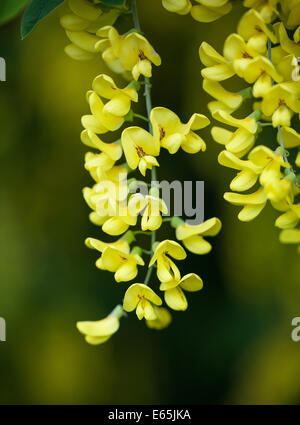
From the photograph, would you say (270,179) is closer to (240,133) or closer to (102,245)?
(240,133)

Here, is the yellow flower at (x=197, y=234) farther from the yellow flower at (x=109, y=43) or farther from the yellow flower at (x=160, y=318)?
the yellow flower at (x=109, y=43)

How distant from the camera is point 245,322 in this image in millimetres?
1403

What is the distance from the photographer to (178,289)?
65 centimetres

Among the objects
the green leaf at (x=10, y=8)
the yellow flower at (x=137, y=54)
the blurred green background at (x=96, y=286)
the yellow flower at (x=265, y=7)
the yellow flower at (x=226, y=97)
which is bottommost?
the blurred green background at (x=96, y=286)

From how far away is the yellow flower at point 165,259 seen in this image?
0.62m

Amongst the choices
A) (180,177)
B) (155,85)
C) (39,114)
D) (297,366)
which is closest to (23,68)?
(39,114)

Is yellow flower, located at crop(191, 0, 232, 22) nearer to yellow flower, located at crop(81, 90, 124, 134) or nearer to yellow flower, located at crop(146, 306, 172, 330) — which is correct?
yellow flower, located at crop(81, 90, 124, 134)

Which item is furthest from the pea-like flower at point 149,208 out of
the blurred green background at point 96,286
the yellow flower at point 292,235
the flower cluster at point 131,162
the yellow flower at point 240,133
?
the blurred green background at point 96,286

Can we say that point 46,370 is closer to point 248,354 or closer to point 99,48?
point 248,354

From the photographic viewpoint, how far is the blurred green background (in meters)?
1.33

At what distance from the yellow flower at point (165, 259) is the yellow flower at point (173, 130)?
108 mm

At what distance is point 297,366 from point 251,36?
3.46 ft

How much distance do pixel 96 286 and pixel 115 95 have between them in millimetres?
845

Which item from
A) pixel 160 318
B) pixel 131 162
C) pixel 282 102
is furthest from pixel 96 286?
pixel 282 102
